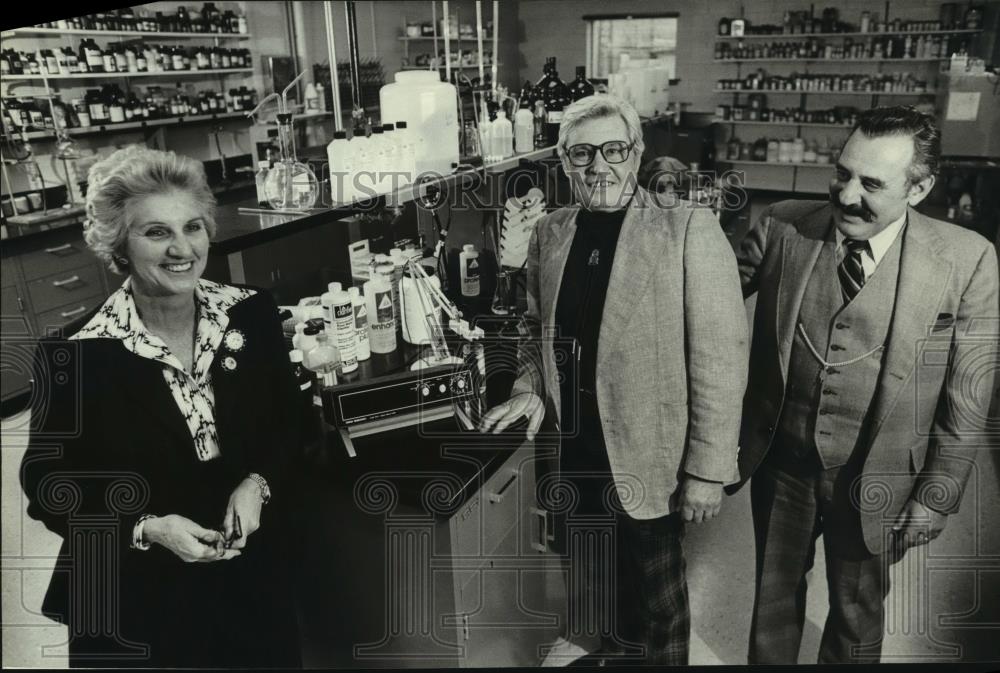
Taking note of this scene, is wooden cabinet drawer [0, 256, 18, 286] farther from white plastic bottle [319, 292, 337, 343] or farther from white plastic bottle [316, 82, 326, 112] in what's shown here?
white plastic bottle [316, 82, 326, 112]

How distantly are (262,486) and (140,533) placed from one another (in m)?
0.27

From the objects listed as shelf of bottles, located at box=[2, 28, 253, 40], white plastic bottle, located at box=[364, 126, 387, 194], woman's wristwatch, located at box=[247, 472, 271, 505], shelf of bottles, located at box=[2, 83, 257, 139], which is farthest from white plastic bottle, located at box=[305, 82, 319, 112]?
woman's wristwatch, located at box=[247, 472, 271, 505]

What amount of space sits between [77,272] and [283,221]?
4.18 ft

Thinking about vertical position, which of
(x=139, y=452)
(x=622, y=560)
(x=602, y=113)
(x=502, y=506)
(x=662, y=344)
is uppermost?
(x=602, y=113)

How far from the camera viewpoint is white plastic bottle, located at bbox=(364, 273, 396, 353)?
204 centimetres

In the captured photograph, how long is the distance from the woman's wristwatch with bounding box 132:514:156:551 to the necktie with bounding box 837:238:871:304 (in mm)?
1602

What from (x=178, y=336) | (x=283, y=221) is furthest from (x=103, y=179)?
(x=283, y=221)

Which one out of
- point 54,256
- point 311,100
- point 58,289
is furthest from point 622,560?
point 311,100

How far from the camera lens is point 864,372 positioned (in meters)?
1.54

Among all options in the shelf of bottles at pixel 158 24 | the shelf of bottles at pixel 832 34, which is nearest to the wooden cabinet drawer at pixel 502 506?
the shelf of bottles at pixel 158 24

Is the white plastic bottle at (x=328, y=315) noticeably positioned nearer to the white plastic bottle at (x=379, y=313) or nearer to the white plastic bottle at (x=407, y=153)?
the white plastic bottle at (x=379, y=313)

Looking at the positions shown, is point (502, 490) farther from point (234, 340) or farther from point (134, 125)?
point (134, 125)

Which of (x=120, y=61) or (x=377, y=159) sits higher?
(x=120, y=61)

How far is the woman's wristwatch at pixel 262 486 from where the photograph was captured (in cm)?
154
